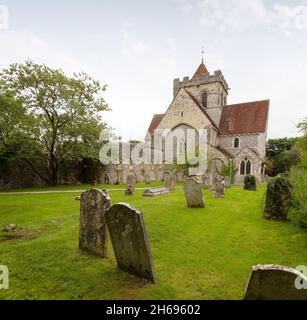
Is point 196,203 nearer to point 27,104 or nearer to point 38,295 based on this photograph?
point 38,295

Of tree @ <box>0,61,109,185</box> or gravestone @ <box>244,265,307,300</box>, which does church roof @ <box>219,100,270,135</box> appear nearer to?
tree @ <box>0,61,109,185</box>

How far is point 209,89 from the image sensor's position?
118 feet

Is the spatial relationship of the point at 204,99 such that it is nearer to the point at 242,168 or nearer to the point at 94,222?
the point at 242,168

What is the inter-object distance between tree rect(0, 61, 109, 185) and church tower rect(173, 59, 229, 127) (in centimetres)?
1872

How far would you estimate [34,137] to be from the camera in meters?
22.3

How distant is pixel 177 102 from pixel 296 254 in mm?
31541

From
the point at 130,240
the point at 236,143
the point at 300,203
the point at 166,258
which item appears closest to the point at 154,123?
the point at 236,143
